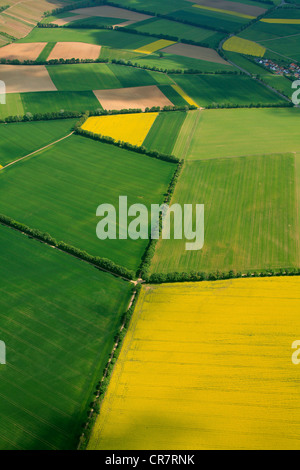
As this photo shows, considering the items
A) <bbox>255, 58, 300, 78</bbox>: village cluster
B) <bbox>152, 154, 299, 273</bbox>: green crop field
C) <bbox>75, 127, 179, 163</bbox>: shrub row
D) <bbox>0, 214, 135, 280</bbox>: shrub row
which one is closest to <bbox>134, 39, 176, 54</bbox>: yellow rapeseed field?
<bbox>255, 58, 300, 78</bbox>: village cluster

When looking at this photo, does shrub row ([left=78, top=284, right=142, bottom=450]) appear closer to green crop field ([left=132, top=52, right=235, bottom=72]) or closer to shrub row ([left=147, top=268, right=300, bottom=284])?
shrub row ([left=147, top=268, right=300, bottom=284])

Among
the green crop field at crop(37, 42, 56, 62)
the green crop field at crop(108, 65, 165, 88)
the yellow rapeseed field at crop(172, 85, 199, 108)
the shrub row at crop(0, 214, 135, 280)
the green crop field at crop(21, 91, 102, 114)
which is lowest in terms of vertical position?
the shrub row at crop(0, 214, 135, 280)

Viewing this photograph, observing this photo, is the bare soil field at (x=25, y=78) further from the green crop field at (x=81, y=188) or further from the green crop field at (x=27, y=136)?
the green crop field at (x=81, y=188)

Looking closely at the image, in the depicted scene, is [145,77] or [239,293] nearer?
[239,293]

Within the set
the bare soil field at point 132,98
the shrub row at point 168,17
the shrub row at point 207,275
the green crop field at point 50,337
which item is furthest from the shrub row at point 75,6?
the shrub row at point 207,275

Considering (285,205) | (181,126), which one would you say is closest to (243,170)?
(285,205)

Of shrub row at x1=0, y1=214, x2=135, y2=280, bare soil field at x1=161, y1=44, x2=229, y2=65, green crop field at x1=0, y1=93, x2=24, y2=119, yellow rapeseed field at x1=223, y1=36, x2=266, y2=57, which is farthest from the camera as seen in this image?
yellow rapeseed field at x1=223, y1=36, x2=266, y2=57
